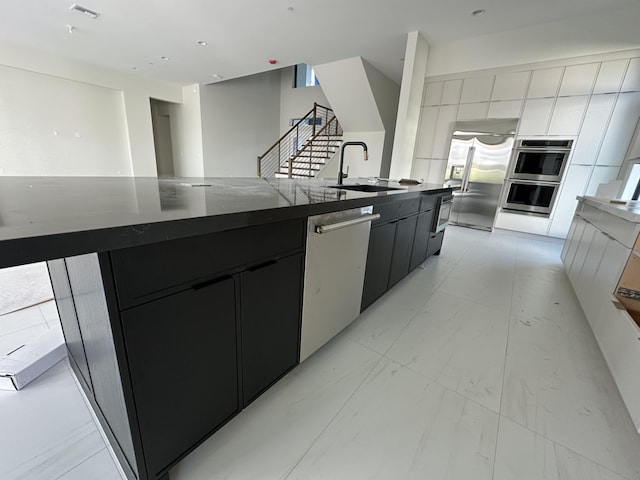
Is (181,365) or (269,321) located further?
(269,321)

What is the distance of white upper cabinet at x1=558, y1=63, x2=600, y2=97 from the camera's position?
3.60 meters

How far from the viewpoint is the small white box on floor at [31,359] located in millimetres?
1148

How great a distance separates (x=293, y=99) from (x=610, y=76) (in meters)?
8.20

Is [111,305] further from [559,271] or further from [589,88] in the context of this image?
[589,88]

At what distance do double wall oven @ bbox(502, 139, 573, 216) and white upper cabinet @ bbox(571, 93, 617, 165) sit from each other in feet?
0.41

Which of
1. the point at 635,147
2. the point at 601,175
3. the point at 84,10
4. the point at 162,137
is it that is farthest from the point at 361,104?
the point at 162,137

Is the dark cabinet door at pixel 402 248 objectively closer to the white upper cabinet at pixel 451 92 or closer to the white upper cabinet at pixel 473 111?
the white upper cabinet at pixel 473 111

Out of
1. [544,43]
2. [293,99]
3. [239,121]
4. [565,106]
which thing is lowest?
[565,106]

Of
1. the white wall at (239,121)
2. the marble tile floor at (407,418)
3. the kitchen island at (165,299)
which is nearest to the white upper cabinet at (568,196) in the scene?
the marble tile floor at (407,418)

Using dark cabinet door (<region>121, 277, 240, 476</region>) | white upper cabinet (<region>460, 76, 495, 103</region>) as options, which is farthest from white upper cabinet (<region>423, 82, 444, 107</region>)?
dark cabinet door (<region>121, 277, 240, 476</region>)

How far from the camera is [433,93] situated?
4.77 metres

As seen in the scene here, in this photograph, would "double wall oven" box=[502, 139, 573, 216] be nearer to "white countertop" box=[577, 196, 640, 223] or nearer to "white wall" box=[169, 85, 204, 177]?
"white countertop" box=[577, 196, 640, 223]

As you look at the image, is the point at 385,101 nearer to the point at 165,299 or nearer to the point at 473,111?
the point at 473,111

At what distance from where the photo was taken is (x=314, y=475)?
0.91 m
